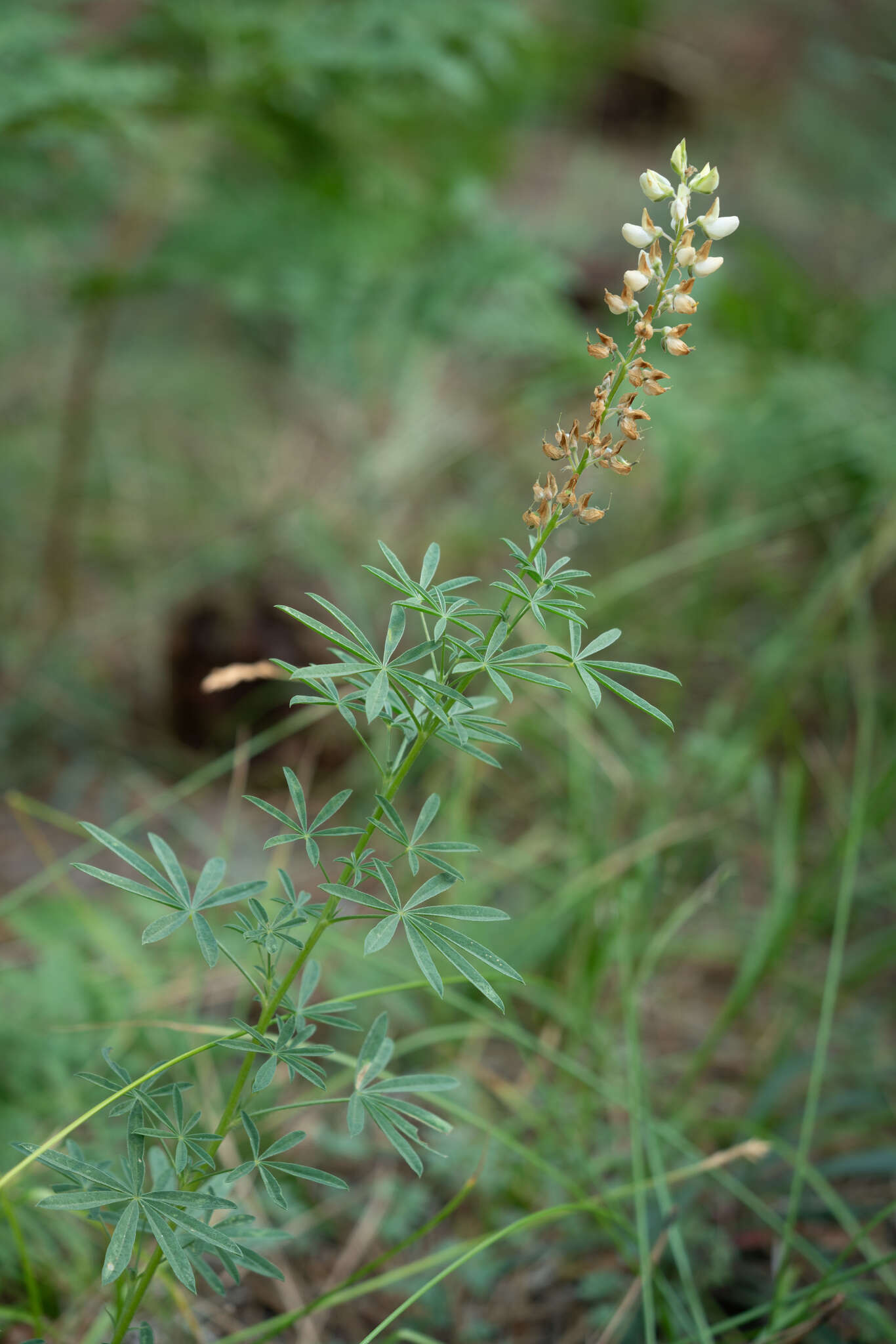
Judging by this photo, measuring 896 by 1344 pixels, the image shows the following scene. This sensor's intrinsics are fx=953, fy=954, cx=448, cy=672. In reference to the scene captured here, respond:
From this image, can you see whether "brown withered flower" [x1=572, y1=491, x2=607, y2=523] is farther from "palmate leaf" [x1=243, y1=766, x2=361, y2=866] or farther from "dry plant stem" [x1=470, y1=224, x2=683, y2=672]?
"palmate leaf" [x1=243, y1=766, x2=361, y2=866]

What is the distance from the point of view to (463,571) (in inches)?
118

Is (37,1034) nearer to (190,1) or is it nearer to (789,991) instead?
(789,991)

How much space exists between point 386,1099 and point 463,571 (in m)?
2.31

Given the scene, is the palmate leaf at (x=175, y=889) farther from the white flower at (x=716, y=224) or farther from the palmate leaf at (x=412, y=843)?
the white flower at (x=716, y=224)

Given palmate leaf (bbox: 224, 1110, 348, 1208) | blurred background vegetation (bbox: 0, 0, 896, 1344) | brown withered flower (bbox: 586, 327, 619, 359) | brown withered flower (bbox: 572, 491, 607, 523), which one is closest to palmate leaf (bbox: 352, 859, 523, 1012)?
palmate leaf (bbox: 224, 1110, 348, 1208)

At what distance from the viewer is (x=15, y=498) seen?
3.11m

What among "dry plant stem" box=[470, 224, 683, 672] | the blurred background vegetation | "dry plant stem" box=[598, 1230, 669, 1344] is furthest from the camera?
the blurred background vegetation

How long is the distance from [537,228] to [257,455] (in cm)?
177

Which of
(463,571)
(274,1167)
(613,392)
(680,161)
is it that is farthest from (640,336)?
(463,571)

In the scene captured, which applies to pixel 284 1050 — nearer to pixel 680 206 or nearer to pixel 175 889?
pixel 175 889

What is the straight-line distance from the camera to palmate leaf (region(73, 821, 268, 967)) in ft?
2.36

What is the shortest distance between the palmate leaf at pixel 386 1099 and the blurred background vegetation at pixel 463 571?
0.39 m

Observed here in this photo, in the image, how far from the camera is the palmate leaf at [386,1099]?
75 cm

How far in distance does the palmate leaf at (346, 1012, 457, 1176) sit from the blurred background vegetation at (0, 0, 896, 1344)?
385 mm
